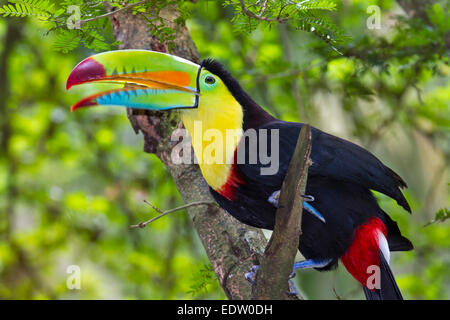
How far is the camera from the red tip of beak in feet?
7.84

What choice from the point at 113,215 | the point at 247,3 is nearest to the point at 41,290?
the point at 113,215

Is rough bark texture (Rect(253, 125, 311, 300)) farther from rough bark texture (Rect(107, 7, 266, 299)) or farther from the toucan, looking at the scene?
rough bark texture (Rect(107, 7, 266, 299))

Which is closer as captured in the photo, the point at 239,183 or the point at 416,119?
the point at 239,183

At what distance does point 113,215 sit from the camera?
18.2ft

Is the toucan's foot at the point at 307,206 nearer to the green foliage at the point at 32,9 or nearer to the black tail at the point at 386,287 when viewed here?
the black tail at the point at 386,287

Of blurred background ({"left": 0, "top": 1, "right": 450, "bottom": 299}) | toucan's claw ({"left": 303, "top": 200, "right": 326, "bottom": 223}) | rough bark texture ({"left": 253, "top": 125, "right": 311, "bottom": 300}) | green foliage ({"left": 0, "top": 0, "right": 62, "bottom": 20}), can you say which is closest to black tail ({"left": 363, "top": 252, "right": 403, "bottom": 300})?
→ toucan's claw ({"left": 303, "top": 200, "right": 326, "bottom": 223})

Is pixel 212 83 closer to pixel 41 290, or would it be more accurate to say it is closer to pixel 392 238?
pixel 392 238

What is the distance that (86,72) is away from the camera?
2.41 meters

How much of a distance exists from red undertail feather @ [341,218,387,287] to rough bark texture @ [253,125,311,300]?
52 cm

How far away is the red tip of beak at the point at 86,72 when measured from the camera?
239cm

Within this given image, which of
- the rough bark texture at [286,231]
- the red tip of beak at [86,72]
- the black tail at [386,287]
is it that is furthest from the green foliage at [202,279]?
the red tip of beak at [86,72]

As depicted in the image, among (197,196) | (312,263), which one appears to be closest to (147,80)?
(197,196)
